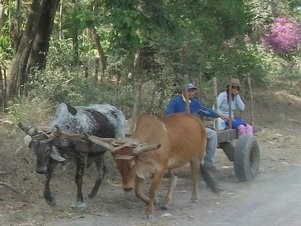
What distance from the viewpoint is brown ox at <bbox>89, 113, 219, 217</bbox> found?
6.98 meters

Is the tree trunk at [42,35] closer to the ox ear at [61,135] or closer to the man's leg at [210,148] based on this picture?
the man's leg at [210,148]

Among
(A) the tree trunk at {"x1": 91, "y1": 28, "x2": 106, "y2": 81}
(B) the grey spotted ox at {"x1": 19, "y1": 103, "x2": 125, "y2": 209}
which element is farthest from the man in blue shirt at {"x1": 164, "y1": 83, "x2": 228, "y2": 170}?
(A) the tree trunk at {"x1": 91, "y1": 28, "x2": 106, "y2": 81}

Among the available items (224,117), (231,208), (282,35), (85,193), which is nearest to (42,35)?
(224,117)

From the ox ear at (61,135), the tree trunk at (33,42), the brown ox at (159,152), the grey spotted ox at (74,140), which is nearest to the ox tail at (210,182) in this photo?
the brown ox at (159,152)

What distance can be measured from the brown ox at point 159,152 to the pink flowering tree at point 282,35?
1526cm

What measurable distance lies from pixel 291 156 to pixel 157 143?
6034mm

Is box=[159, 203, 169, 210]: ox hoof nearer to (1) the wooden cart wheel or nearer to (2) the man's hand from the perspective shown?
(1) the wooden cart wheel

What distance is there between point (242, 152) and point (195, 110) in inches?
42.3

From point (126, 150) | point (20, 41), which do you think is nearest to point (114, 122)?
point (126, 150)

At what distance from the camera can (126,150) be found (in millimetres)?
6977

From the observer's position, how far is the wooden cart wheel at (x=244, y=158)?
9633 millimetres

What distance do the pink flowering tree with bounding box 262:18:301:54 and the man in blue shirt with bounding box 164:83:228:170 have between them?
14.1 metres

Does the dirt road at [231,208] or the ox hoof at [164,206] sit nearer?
the dirt road at [231,208]

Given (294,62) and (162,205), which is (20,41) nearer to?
(162,205)
